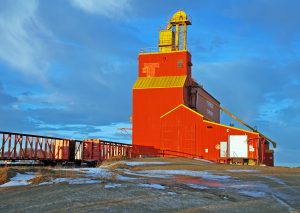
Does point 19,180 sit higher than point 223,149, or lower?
lower

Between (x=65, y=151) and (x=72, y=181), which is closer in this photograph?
(x=72, y=181)

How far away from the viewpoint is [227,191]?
13469 mm

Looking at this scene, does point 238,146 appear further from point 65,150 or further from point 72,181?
point 72,181

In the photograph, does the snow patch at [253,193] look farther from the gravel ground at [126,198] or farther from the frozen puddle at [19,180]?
the frozen puddle at [19,180]

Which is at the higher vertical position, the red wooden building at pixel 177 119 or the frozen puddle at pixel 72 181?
the red wooden building at pixel 177 119

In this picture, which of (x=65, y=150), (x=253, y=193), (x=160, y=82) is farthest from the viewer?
(x=160, y=82)

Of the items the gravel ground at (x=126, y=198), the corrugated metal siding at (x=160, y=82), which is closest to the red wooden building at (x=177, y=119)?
the corrugated metal siding at (x=160, y=82)

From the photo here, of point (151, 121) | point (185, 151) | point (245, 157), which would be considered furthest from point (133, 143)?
point (245, 157)

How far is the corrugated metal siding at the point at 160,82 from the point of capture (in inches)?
2057

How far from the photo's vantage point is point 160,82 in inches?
2095

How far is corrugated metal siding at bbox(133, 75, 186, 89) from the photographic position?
5224 centimetres

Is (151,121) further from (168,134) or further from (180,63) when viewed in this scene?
(180,63)

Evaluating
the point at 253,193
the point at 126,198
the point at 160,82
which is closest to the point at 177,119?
the point at 160,82

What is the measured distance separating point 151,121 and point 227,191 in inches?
1518
